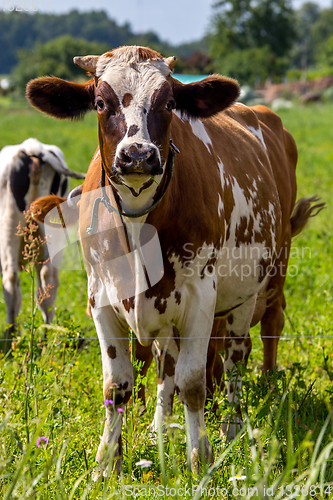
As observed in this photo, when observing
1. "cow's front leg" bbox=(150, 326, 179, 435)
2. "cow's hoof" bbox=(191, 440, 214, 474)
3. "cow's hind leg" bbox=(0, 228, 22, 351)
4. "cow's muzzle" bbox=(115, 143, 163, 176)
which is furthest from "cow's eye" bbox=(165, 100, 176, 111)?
"cow's hind leg" bbox=(0, 228, 22, 351)

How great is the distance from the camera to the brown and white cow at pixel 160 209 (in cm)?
240

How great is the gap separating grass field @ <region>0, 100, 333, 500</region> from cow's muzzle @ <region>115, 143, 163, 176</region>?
2.36 ft

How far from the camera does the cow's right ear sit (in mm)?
2693

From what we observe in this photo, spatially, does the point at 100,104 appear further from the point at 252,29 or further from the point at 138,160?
the point at 252,29

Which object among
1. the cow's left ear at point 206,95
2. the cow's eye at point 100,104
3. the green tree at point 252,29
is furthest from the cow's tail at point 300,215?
the green tree at point 252,29

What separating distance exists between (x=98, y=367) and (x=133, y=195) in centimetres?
208

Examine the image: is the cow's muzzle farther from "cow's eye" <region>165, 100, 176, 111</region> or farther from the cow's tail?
the cow's tail

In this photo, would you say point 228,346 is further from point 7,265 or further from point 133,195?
point 7,265

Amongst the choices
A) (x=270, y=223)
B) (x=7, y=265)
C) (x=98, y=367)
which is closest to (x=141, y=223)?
(x=270, y=223)

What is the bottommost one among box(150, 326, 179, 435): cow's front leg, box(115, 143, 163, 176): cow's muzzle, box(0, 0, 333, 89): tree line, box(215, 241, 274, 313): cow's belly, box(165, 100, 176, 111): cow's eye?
box(150, 326, 179, 435): cow's front leg

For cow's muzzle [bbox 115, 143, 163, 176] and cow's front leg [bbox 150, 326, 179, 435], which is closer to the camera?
cow's muzzle [bbox 115, 143, 163, 176]

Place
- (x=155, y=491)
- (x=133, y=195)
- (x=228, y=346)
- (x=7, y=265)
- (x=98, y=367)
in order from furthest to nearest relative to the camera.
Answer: (x=7, y=265), (x=98, y=367), (x=228, y=346), (x=133, y=195), (x=155, y=491)

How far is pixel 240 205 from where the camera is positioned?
11.1ft

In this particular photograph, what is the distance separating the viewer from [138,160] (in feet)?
7.16
